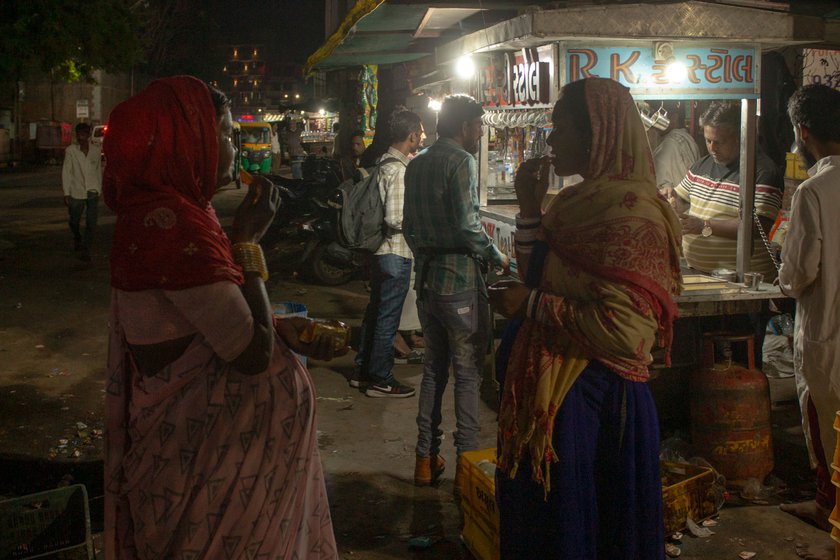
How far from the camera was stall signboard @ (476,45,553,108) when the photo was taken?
17.8ft

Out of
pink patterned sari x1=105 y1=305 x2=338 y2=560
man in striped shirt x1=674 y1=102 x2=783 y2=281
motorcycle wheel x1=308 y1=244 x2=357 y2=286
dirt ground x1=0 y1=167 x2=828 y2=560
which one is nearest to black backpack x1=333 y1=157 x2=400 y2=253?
dirt ground x1=0 y1=167 x2=828 y2=560

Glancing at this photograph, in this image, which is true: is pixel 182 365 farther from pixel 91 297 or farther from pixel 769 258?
pixel 91 297

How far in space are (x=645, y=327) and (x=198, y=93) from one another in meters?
1.55

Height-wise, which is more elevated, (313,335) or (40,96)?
(40,96)

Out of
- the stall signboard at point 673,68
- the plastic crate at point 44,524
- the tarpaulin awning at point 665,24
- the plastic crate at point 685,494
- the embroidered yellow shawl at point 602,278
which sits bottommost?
the plastic crate at point 685,494

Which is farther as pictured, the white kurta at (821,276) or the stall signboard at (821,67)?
the stall signboard at (821,67)

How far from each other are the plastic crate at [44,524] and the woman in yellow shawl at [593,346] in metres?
1.98

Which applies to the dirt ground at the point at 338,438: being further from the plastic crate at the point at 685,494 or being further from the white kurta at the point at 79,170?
the white kurta at the point at 79,170

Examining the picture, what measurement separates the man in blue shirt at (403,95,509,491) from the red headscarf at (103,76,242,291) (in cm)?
254

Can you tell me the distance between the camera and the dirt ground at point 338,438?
4465mm

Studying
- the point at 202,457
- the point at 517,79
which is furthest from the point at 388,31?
the point at 202,457

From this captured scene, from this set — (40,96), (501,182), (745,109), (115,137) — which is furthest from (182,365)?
(40,96)

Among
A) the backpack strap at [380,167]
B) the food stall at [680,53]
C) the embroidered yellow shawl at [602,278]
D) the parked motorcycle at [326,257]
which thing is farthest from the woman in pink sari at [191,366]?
the parked motorcycle at [326,257]

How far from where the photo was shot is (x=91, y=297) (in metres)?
10.7
